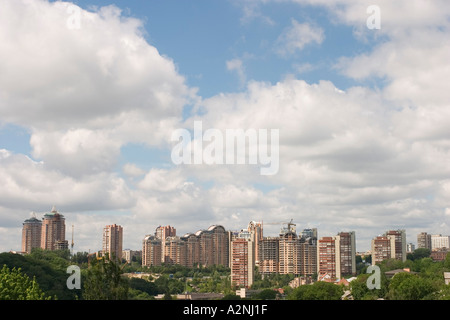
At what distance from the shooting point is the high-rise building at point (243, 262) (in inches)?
3100

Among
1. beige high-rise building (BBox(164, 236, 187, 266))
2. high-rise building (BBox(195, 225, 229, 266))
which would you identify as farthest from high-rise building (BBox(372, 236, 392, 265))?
beige high-rise building (BBox(164, 236, 187, 266))

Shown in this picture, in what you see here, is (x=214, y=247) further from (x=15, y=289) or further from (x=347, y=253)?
(x=15, y=289)

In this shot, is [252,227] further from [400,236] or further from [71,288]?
[71,288]

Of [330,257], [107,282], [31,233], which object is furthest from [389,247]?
[107,282]

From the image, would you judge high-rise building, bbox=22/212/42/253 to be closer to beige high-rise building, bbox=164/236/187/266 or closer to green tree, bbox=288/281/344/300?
beige high-rise building, bbox=164/236/187/266

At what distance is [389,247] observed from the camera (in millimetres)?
99125

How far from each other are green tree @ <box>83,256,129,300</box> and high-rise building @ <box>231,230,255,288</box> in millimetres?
65538

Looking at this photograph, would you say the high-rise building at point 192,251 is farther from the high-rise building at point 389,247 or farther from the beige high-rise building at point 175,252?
the high-rise building at point 389,247

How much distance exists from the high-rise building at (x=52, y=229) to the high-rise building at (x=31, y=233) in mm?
3875

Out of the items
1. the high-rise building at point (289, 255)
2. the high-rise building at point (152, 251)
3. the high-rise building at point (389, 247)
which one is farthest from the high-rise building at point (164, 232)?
the high-rise building at point (389, 247)

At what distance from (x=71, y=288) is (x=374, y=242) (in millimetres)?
66036
